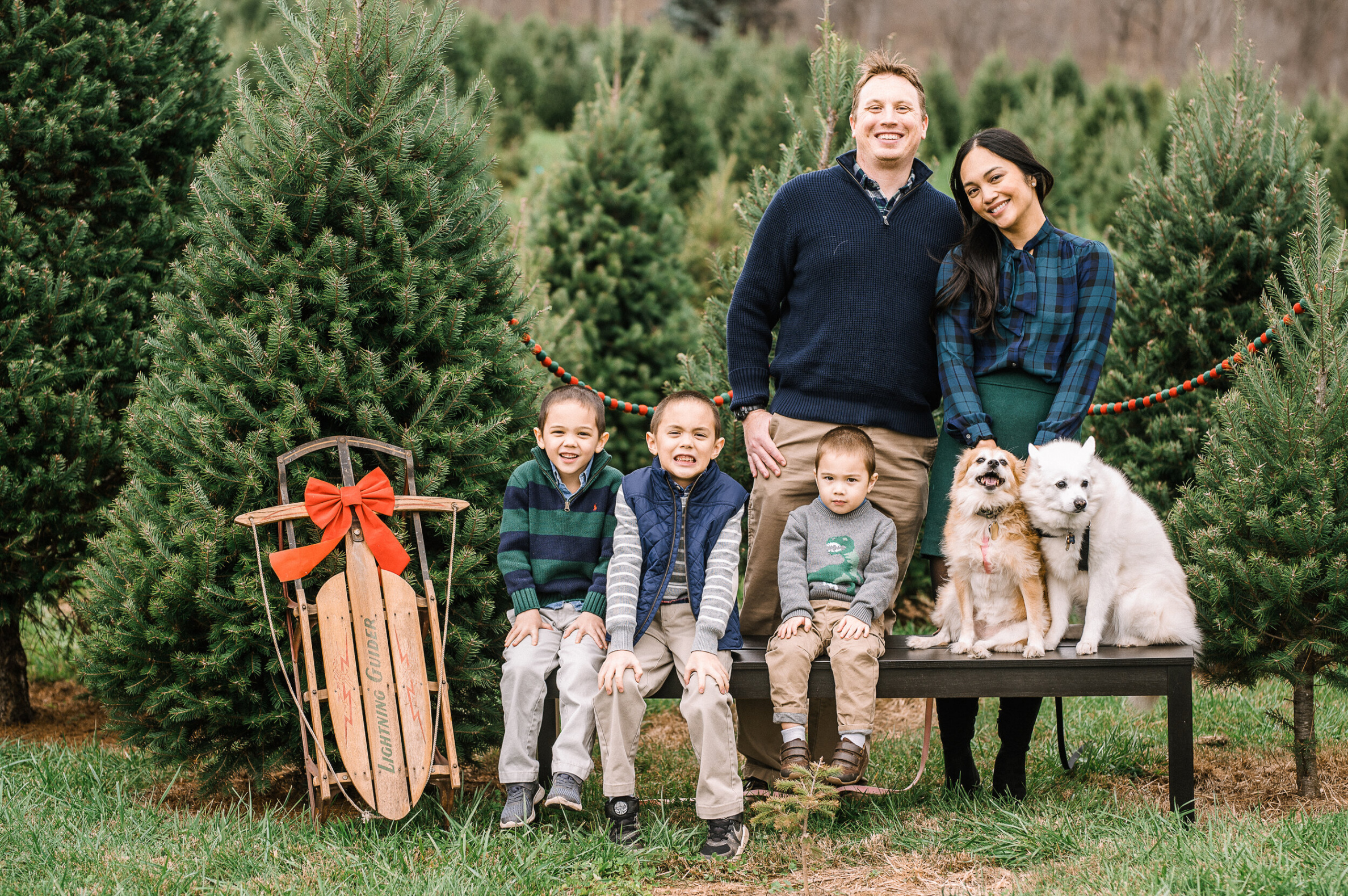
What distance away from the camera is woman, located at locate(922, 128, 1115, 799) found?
12.8ft

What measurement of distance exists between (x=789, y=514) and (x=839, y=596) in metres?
0.43

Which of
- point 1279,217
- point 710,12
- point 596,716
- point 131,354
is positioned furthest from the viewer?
point 710,12

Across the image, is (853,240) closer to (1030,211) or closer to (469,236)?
(1030,211)

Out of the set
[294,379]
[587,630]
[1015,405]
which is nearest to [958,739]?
[1015,405]

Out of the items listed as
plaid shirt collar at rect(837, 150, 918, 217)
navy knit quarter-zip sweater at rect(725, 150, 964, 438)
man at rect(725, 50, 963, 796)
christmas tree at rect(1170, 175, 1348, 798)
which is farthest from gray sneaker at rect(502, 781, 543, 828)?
christmas tree at rect(1170, 175, 1348, 798)

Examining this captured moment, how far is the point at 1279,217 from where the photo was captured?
5.38 m

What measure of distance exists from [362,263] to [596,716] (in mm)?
1932

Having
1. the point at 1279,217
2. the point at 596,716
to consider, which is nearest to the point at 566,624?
the point at 596,716

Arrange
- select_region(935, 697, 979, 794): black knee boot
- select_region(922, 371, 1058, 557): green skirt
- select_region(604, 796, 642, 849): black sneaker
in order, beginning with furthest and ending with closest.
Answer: select_region(935, 697, 979, 794): black knee boot → select_region(922, 371, 1058, 557): green skirt → select_region(604, 796, 642, 849): black sneaker

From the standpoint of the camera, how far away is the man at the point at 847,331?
4070mm

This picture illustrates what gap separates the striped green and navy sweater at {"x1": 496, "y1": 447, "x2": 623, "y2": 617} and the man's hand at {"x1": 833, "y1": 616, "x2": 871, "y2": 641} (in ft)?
2.90

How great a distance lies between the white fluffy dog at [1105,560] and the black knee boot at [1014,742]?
348mm

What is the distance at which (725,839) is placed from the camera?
3582 millimetres

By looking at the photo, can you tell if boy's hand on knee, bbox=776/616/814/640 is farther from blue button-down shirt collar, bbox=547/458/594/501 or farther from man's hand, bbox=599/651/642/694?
blue button-down shirt collar, bbox=547/458/594/501
